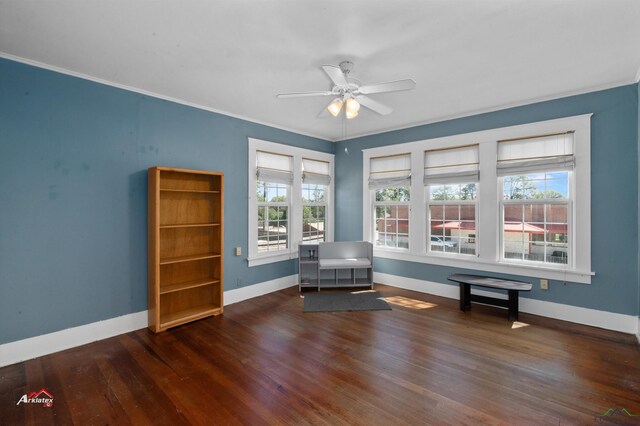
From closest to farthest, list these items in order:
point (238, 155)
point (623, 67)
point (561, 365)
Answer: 1. point (561, 365)
2. point (623, 67)
3. point (238, 155)

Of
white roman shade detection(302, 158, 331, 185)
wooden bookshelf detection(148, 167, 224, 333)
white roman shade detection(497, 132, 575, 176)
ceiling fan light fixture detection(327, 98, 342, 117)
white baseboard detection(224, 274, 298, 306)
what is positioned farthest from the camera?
white roman shade detection(302, 158, 331, 185)

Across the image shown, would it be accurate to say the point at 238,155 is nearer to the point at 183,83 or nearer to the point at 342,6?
the point at 183,83

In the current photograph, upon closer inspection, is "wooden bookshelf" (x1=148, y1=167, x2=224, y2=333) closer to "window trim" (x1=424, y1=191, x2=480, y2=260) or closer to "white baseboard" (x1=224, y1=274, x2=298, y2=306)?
"white baseboard" (x1=224, y1=274, x2=298, y2=306)

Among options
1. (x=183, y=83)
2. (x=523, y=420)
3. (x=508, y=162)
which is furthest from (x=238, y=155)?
(x=523, y=420)

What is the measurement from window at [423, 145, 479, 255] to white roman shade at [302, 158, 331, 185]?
1866 millimetres

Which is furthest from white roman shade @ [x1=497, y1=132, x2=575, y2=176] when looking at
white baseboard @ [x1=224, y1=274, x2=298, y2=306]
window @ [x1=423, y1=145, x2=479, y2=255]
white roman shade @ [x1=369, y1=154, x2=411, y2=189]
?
white baseboard @ [x1=224, y1=274, x2=298, y2=306]

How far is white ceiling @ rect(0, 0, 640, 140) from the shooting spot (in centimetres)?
202

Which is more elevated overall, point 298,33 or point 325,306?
point 298,33

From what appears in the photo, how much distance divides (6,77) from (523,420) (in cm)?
489

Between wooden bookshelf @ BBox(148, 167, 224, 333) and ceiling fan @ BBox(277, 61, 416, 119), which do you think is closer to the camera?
ceiling fan @ BBox(277, 61, 416, 119)

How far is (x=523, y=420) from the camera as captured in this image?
1922mm

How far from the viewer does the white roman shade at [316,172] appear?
5355 mm

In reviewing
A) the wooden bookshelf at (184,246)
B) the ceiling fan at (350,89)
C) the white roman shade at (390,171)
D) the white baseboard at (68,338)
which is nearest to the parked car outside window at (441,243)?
the white roman shade at (390,171)

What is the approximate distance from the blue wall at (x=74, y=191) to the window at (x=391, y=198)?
121 inches
